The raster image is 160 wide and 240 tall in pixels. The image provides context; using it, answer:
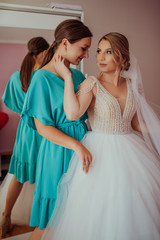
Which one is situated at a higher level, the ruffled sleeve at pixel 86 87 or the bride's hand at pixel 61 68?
the bride's hand at pixel 61 68

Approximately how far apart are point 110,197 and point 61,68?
0.61m

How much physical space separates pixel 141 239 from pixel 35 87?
2.63ft

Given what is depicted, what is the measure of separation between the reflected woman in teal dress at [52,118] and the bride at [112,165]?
0.06 meters

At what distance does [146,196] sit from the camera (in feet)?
2.97

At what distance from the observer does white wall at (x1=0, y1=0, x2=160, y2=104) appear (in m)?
2.06

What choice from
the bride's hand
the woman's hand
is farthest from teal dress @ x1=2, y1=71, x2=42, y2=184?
the woman's hand

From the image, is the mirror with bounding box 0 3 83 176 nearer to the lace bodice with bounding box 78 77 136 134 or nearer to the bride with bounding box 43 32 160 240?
the bride with bounding box 43 32 160 240

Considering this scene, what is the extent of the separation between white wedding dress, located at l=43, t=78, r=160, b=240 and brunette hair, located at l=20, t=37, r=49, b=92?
0.47 meters

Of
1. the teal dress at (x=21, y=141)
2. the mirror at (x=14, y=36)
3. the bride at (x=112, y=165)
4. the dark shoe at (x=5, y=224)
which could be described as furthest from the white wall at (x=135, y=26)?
the dark shoe at (x=5, y=224)

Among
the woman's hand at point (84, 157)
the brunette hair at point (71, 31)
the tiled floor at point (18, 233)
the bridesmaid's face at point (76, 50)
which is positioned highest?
the brunette hair at point (71, 31)

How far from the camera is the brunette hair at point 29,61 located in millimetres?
1272

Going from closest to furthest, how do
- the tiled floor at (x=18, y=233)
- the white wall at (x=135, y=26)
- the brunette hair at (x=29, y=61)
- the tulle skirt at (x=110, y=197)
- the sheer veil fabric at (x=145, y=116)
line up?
the tulle skirt at (x=110, y=197) → the sheer veil fabric at (x=145, y=116) → the brunette hair at (x=29, y=61) → the tiled floor at (x=18, y=233) → the white wall at (x=135, y=26)

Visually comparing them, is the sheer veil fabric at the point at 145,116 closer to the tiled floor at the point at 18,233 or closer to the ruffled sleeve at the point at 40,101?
the ruffled sleeve at the point at 40,101

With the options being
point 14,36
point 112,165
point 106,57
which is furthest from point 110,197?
point 14,36
